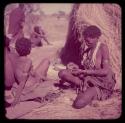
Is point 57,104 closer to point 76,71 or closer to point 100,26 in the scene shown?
point 76,71

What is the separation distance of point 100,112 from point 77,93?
163 millimetres

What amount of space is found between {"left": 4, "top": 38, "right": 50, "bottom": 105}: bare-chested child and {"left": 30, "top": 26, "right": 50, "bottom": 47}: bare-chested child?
0.03 meters

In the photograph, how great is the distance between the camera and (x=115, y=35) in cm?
195

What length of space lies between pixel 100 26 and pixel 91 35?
7cm

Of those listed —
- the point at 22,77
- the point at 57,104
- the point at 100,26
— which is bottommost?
the point at 57,104

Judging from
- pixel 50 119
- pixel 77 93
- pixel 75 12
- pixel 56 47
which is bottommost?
pixel 50 119

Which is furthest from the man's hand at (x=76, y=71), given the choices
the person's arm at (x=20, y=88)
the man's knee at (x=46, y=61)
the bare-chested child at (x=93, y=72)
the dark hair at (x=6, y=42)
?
the dark hair at (x=6, y=42)

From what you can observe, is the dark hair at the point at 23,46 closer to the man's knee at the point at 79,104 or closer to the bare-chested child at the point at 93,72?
the bare-chested child at the point at 93,72

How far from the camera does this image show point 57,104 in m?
1.92

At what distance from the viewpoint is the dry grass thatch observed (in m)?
1.93

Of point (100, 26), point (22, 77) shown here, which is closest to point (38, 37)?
point (22, 77)

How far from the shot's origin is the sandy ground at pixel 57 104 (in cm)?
191
